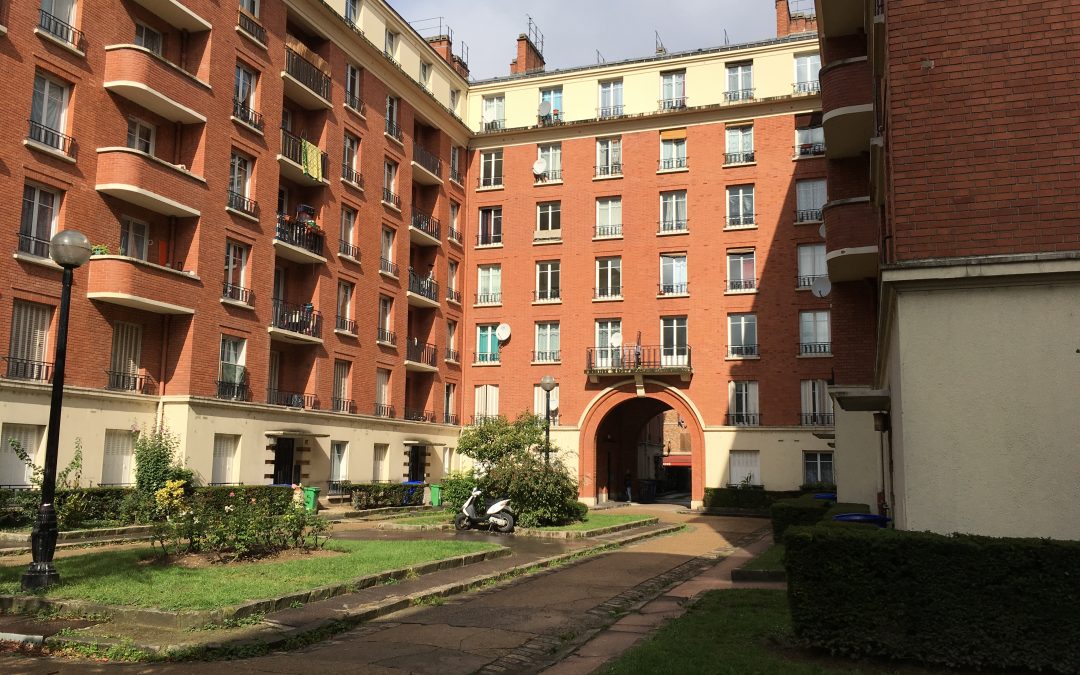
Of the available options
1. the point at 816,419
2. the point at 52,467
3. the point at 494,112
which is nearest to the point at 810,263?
the point at 816,419

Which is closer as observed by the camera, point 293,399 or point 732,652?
point 732,652

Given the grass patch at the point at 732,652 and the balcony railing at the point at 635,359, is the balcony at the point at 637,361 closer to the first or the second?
the balcony railing at the point at 635,359

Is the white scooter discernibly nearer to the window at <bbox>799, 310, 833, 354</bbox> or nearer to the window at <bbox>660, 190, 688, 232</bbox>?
the window at <bbox>799, 310, 833, 354</bbox>

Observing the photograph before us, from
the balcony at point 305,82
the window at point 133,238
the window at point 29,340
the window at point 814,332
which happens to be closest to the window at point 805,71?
the window at point 814,332

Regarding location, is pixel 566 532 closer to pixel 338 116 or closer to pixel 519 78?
pixel 338 116

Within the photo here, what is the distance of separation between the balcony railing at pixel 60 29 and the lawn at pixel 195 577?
47.0ft

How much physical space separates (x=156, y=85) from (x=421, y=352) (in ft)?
58.6

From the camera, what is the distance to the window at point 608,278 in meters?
40.2

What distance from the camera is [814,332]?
36.6m

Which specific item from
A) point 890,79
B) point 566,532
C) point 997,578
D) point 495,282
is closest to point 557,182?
point 495,282

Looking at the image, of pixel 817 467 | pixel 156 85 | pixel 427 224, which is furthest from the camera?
pixel 427 224

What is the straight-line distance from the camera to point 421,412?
39062mm

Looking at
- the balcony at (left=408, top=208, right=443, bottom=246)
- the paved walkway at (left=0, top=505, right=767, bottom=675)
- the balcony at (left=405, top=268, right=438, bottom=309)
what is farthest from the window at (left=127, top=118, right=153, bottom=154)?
the paved walkway at (left=0, top=505, right=767, bottom=675)

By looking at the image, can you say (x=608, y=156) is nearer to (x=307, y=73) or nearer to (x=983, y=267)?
(x=307, y=73)
